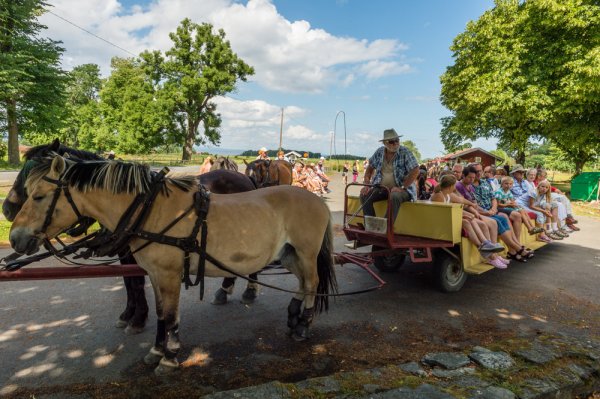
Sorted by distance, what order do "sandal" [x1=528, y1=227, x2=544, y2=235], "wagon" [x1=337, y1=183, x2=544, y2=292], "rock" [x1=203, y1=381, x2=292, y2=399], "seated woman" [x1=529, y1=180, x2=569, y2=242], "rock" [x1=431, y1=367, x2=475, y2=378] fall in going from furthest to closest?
"seated woman" [x1=529, y1=180, x2=569, y2=242], "sandal" [x1=528, y1=227, x2=544, y2=235], "wagon" [x1=337, y1=183, x2=544, y2=292], "rock" [x1=431, y1=367, x2=475, y2=378], "rock" [x1=203, y1=381, x2=292, y2=399]

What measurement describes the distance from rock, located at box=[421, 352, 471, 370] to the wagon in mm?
1635

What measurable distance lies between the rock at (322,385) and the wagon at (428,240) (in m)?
2.07

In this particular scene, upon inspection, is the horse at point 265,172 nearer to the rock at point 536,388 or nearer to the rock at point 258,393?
the rock at point 258,393

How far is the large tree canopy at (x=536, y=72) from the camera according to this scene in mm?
16828

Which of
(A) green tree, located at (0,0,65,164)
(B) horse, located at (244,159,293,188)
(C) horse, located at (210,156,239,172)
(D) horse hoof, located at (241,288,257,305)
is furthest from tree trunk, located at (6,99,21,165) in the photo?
(D) horse hoof, located at (241,288,257,305)

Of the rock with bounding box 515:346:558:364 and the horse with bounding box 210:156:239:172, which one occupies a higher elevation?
the horse with bounding box 210:156:239:172

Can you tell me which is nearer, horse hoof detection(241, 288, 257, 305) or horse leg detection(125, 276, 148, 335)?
horse leg detection(125, 276, 148, 335)

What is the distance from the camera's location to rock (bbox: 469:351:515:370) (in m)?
2.58

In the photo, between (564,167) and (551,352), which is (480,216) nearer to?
(551,352)

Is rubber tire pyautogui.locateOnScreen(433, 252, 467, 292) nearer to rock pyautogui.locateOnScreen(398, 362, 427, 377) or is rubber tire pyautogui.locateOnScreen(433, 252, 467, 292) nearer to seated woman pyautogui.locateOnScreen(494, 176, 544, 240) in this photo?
seated woman pyautogui.locateOnScreen(494, 176, 544, 240)

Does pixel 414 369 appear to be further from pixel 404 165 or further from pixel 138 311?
pixel 404 165

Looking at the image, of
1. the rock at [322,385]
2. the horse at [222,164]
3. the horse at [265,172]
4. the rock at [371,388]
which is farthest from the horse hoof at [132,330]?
the horse at [265,172]

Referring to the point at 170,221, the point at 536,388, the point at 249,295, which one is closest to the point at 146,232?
the point at 170,221

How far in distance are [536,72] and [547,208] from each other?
14.3 m
